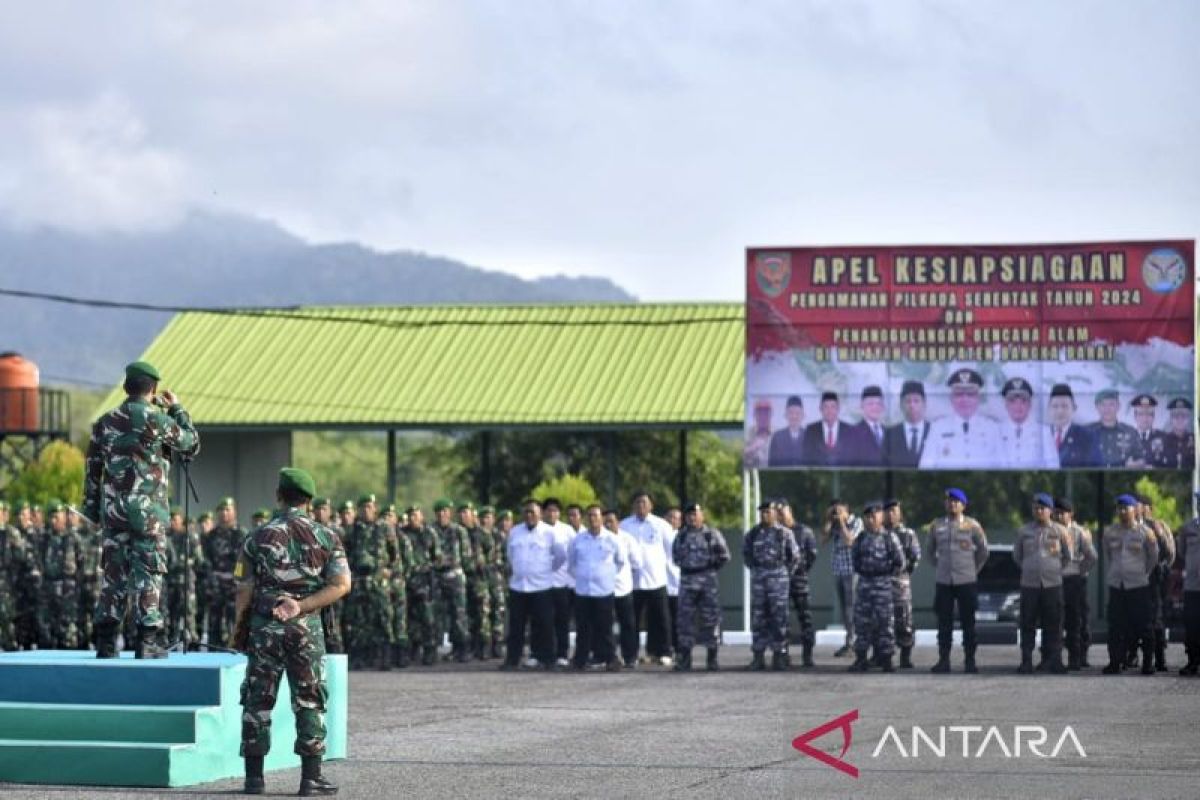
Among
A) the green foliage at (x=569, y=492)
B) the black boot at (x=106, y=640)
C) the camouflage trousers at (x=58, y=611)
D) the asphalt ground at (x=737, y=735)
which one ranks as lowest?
the asphalt ground at (x=737, y=735)

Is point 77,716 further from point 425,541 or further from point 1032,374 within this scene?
point 1032,374

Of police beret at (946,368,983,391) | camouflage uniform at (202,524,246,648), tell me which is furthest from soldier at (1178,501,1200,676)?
camouflage uniform at (202,524,246,648)

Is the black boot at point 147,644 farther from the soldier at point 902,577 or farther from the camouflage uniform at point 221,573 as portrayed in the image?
the camouflage uniform at point 221,573

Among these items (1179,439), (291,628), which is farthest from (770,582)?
(291,628)

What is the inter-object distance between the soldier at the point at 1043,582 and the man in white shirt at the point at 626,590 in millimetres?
4499

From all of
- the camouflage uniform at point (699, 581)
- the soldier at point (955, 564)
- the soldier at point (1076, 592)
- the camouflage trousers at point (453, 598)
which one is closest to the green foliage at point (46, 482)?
the camouflage trousers at point (453, 598)

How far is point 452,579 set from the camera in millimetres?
26797

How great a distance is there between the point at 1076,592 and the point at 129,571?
12867 mm

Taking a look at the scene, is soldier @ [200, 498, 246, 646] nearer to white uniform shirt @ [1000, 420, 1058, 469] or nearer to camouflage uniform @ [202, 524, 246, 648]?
camouflage uniform @ [202, 524, 246, 648]

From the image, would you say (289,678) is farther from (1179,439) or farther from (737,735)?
(1179,439)

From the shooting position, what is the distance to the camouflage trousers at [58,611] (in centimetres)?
2906

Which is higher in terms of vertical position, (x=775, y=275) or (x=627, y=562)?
(x=775, y=275)

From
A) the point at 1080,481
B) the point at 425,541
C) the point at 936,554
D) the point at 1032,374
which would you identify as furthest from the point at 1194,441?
the point at 1080,481

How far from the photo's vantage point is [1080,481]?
4841cm
